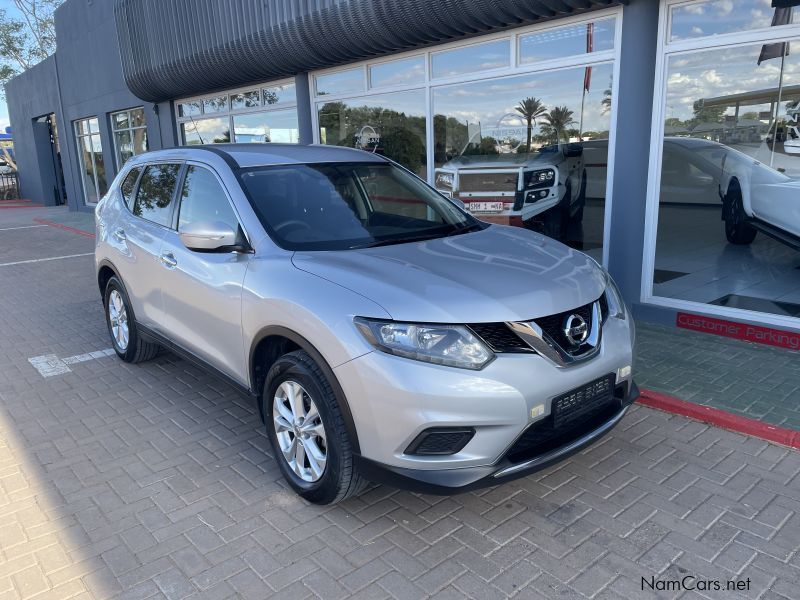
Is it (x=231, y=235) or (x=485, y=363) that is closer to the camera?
(x=485, y=363)

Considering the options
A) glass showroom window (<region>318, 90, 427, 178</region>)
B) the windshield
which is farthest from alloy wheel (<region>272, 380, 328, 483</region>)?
glass showroom window (<region>318, 90, 427, 178</region>)

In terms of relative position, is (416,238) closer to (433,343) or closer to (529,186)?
(433,343)

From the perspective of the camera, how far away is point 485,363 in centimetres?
263

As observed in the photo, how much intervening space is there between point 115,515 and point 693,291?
214 inches

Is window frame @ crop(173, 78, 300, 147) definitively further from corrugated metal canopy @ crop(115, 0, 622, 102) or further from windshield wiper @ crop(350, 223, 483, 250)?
windshield wiper @ crop(350, 223, 483, 250)

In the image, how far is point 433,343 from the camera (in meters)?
2.65

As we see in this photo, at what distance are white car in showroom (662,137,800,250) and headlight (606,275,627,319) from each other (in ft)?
10.0

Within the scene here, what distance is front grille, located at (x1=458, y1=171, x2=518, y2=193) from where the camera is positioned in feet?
25.6

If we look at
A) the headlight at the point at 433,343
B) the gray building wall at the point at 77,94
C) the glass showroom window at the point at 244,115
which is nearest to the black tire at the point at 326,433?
the headlight at the point at 433,343

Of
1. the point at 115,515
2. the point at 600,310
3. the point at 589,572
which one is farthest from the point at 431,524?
the point at 115,515

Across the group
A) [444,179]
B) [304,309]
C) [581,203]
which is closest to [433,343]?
[304,309]

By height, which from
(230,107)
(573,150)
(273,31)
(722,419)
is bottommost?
(722,419)

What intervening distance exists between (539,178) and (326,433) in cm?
567

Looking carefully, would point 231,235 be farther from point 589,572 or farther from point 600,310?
point 589,572
